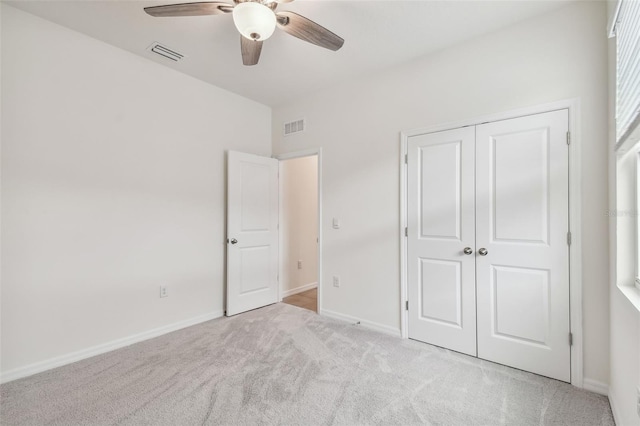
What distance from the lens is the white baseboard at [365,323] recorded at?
2.91m

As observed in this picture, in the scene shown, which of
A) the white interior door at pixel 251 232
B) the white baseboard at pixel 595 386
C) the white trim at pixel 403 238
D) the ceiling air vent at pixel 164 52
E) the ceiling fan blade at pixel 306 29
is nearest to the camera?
the ceiling fan blade at pixel 306 29

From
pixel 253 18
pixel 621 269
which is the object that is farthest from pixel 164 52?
pixel 621 269

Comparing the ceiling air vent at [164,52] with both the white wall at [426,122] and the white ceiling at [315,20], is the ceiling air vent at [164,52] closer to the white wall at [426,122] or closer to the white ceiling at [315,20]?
the white ceiling at [315,20]

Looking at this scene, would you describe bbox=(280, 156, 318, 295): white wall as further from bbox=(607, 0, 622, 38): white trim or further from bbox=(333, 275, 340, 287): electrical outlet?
bbox=(607, 0, 622, 38): white trim

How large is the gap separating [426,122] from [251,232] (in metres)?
2.38

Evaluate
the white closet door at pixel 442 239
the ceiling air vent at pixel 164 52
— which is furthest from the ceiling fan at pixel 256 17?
the white closet door at pixel 442 239

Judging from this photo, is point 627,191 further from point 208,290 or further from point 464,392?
point 208,290

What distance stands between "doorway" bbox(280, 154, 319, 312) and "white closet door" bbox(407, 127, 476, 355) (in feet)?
5.25

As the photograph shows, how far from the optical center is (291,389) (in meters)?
1.98

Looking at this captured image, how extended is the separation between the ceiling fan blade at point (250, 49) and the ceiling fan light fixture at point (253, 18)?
0.31 meters

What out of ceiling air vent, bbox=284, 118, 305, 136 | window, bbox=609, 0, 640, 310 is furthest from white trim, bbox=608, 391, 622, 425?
ceiling air vent, bbox=284, 118, 305, 136

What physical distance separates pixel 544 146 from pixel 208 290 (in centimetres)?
349

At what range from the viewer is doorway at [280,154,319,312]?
4.21 meters

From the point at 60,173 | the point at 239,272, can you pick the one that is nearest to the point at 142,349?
the point at 239,272
